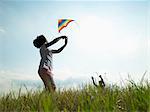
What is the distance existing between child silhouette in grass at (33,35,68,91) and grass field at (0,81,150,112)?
76 centimetres

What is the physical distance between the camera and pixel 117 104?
3.45 metres

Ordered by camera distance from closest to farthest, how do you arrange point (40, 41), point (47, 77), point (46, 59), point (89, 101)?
point (89, 101)
point (47, 77)
point (46, 59)
point (40, 41)

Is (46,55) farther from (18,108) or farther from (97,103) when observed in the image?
(97,103)

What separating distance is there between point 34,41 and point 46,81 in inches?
34.0

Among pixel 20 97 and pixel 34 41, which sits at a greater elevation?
pixel 34 41

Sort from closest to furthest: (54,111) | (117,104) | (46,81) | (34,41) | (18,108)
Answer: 1. (54,111)
2. (117,104)
3. (18,108)
4. (46,81)
5. (34,41)

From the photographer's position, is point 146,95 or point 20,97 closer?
point 146,95

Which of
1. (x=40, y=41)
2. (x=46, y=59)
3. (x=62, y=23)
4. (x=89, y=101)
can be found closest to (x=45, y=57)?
(x=46, y=59)

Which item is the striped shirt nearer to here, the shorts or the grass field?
the shorts

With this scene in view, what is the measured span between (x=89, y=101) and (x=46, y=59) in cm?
255

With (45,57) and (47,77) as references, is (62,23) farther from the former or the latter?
(47,77)

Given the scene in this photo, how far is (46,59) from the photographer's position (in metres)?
5.70

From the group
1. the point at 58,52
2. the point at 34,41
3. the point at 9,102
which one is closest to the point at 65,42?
the point at 58,52

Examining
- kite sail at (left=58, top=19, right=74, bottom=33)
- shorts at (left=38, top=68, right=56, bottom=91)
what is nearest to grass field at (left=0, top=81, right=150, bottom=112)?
shorts at (left=38, top=68, right=56, bottom=91)
